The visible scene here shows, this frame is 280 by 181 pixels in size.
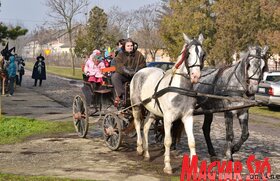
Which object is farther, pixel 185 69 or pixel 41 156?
pixel 41 156

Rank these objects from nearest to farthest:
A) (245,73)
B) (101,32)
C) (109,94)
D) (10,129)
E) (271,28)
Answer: (245,73) → (109,94) → (10,129) → (271,28) → (101,32)

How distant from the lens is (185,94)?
7664 mm

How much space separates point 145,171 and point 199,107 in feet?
6.32

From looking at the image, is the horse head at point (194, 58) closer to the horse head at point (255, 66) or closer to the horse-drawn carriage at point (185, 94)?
the horse-drawn carriage at point (185, 94)

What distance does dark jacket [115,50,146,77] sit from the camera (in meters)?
9.99

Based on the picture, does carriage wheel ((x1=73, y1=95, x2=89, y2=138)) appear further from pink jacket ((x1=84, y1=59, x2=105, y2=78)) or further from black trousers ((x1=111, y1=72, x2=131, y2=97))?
black trousers ((x1=111, y1=72, x2=131, y2=97))

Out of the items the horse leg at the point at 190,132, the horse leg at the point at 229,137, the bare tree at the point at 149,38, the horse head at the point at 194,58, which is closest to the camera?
the horse head at the point at 194,58

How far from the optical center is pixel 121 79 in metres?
10.2

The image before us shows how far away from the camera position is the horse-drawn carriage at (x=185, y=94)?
303 inches

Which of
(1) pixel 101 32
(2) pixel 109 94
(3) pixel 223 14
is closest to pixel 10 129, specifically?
(2) pixel 109 94

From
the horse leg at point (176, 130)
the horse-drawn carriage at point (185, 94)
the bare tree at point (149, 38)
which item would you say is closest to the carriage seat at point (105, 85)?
the horse-drawn carriage at point (185, 94)

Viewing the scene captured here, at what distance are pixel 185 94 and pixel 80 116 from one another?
177 inches

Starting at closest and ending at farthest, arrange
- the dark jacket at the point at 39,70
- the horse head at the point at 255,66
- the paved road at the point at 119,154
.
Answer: the paved road at the point at 119,154 < the horse head at the point at 255,66 < the dark jacket at the point at 39,70

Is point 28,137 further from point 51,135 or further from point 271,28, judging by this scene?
point 271,28
